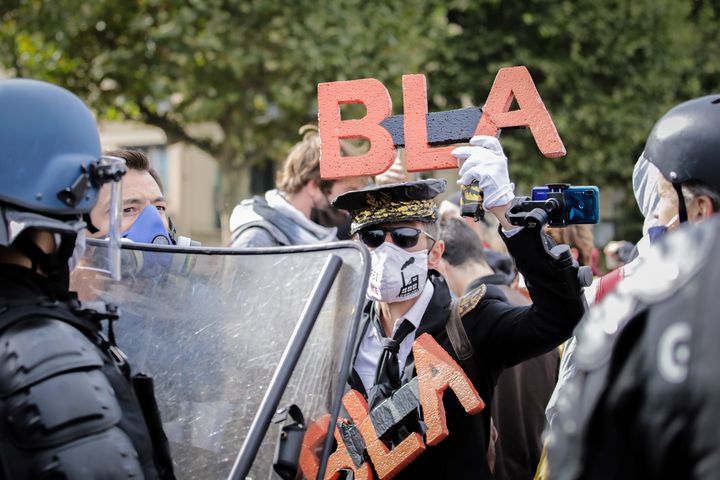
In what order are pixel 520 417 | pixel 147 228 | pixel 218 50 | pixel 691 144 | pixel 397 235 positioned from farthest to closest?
pixel 218 50, pixel 520 417, pixel 147 228, pixel 397 235, pixel 691 144

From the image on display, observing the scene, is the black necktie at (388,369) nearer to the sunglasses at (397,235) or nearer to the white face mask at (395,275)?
the white face mask at (395,275)

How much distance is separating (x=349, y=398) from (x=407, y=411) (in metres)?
0.22

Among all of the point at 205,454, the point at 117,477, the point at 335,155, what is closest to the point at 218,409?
the point at 205,454

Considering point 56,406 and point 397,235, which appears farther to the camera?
point 397,235

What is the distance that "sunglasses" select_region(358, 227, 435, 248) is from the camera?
11.0ft

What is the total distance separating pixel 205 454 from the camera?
2377mm

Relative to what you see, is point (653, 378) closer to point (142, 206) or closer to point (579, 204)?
point (579, 204)

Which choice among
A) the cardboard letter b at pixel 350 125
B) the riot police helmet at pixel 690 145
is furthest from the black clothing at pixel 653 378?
the cardboard letter b at pixel 350 125

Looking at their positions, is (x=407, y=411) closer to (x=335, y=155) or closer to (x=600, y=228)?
(x=335, y=155)

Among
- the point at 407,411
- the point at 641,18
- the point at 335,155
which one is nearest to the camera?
the point at 407,411

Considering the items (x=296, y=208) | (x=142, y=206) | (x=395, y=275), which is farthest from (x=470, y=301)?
(x=296, y=208)

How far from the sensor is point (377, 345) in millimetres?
3406

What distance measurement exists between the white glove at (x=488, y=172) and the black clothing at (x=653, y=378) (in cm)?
167

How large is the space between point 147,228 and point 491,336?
129 centimetres
